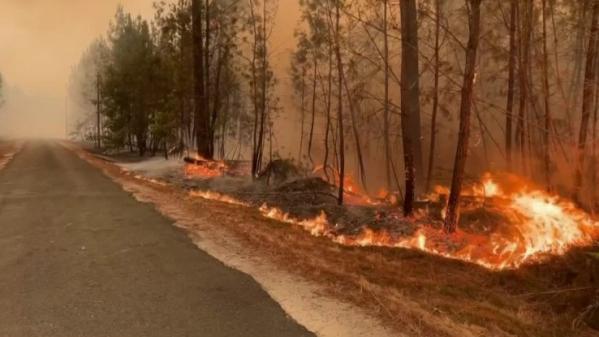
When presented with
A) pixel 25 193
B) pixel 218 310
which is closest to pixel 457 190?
pixel 218 310

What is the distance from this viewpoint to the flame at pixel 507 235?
37.7 feet

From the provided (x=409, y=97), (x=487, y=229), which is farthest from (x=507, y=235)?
(x=409, y=97)

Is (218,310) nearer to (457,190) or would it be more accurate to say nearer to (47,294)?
(47,294)

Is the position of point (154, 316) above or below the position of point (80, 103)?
below

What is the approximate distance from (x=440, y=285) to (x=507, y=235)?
582 centimetres

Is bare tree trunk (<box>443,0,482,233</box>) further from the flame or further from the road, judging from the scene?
the road

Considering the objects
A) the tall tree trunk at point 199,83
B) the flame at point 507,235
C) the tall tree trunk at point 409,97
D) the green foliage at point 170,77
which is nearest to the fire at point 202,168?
the tall tree trunk at point 199,83

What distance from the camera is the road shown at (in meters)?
4.93

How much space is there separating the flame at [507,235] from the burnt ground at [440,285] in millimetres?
1007

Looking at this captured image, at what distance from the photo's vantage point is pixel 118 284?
6.16 m

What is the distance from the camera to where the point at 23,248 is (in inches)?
312

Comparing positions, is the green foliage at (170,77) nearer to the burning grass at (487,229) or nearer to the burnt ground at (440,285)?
the burning grass at (487,229)

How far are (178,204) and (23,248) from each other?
469cm

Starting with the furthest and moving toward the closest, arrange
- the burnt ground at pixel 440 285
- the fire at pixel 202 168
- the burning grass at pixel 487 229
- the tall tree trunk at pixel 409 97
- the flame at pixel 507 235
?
the fire at pixel 202 168 < the tall tree trunk at pixel 409 97 < the burning grass at pixel 487 229 < the flame at pixel 507 235 < the burnt ground at pixel 440 285
